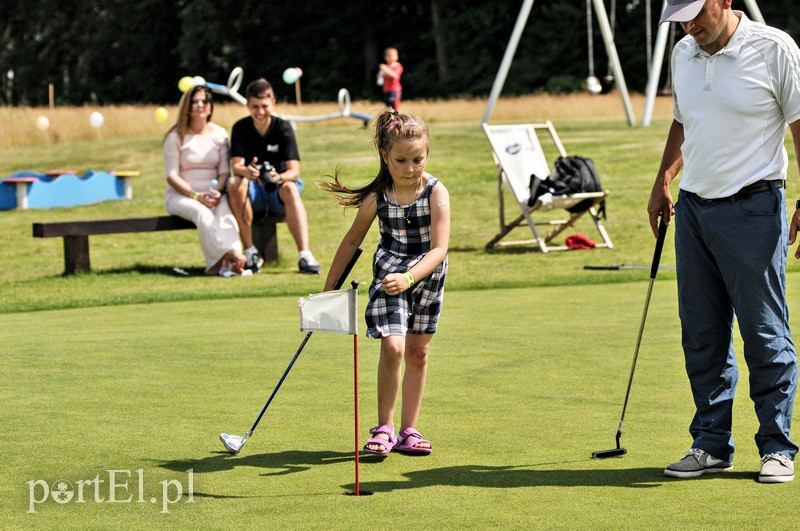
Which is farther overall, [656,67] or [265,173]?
[656,67]

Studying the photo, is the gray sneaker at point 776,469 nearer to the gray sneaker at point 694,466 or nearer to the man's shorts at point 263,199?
the gray sneaker at point 694,466

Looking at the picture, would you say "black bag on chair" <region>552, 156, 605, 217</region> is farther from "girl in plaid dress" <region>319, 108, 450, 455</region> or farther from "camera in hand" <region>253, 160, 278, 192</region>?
"girl in plaid dress" <region>319, 108, 450, 455</region>

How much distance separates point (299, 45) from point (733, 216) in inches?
1924

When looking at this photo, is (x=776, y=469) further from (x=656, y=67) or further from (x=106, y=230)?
(x=656, y=67)

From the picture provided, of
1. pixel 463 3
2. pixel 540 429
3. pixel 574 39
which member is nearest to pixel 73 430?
pixel 540 429

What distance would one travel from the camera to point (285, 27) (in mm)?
52656

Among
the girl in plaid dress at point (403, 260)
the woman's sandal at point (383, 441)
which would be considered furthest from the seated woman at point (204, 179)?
the woman's sandal at point (383, 441)

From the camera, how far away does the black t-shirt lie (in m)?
11.8

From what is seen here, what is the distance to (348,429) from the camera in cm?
519

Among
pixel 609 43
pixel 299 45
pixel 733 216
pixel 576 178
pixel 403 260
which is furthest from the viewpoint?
pixel 299 45

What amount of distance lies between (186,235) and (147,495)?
37.0 ft

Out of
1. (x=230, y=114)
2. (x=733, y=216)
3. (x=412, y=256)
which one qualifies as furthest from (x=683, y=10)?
(x=230, y=114)

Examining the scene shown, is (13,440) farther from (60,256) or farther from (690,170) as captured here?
(60,256)

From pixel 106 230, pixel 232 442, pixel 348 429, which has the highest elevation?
pixel 232 442
